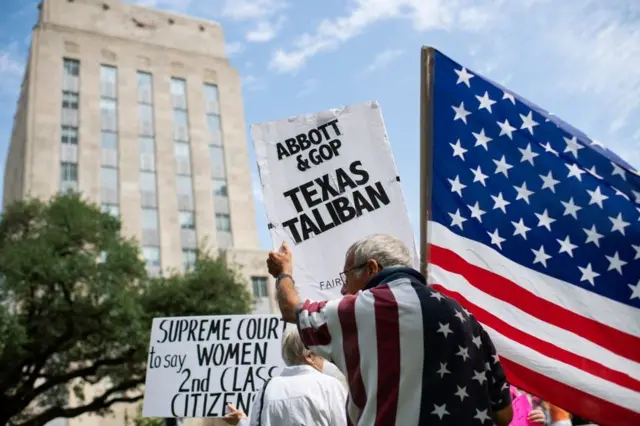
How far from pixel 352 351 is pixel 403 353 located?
172 millimetres

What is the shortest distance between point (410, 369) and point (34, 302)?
20610 millimetres

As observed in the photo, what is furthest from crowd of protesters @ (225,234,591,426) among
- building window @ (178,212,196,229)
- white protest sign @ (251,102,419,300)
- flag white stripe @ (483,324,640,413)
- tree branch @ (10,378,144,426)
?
building window @ (178,212,196,229)

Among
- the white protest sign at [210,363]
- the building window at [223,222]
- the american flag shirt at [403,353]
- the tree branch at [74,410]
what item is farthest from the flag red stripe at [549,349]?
the building window at [223,222]

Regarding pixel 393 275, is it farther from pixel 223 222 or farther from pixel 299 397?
pixel 223 222

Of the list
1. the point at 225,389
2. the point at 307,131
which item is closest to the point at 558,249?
the point at 307,131

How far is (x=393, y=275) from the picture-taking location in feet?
7.29

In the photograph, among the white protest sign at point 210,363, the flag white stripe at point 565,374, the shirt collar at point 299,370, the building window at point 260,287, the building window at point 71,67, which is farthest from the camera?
the building window at point 71,67

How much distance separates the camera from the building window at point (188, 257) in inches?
1522

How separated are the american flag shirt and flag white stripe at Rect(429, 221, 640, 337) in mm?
860

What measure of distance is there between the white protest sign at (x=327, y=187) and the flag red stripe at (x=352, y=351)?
A: 2.00 metres

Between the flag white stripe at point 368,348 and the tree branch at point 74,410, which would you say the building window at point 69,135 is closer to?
the tree branch at point 74,410

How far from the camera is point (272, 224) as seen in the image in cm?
433

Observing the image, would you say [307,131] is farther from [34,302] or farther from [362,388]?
[34,302]

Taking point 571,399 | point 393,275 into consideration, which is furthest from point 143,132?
point 393,275
